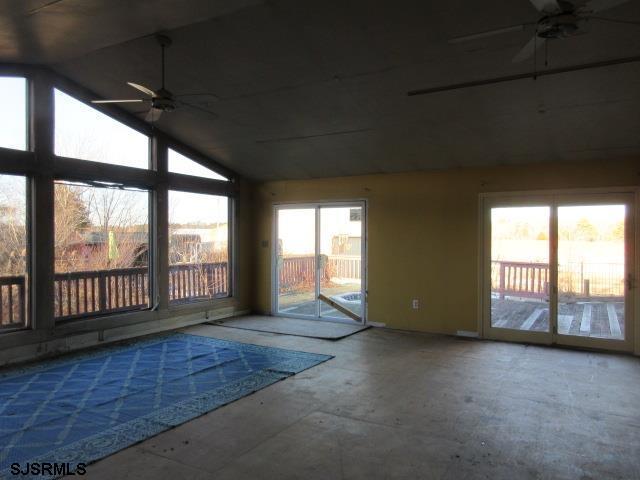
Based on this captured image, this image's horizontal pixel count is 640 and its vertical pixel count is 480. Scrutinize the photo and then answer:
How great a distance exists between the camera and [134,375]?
4.52 m

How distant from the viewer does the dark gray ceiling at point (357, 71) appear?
11.7 ft

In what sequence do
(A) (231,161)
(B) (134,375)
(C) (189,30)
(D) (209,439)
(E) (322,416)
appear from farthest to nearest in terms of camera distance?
(A) (231,161), (B) (134,375), (C) (189,30), (E) (322,416), (D) (209,439)

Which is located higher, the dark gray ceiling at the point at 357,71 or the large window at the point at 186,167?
the dark gray ceiling at the point at 357,71

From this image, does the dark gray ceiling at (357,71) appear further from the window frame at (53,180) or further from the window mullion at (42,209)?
the window mullion at (42,209)

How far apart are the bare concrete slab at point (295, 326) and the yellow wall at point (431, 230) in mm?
591

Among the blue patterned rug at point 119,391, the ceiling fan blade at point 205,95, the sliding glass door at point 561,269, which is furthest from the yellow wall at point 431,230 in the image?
the ceiling fan blade at point 205,95

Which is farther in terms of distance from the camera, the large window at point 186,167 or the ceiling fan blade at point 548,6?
the large window at point 186,167

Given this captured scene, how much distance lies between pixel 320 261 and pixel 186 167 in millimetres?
2596

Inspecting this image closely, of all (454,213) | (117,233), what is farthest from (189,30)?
(454,213)

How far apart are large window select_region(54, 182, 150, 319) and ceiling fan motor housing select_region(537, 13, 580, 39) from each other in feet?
17.1

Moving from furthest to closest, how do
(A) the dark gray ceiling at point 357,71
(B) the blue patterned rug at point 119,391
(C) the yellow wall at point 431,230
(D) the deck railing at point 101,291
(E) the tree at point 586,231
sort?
(C) the yellow wall at point 431,230 < (E) the tree at point 586,231 < (D) the deck railing at point 101,291 < (A) the dark gray ceiling at point 357,71 < (B) the blue patterned rug at point 119,391

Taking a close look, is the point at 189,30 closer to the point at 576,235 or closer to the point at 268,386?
the point at 268,386

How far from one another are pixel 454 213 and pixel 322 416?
3.81m

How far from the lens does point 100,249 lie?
586cm
